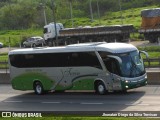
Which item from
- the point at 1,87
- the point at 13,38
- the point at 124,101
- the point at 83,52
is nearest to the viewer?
the point at 124,101

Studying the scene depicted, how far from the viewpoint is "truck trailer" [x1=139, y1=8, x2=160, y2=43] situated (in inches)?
2347

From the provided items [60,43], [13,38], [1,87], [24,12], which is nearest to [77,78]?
[1,87]

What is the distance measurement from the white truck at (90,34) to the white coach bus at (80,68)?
31371 mm

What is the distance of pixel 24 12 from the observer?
362ft

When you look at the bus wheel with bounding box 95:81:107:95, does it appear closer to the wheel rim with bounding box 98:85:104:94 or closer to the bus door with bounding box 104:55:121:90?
the wheel rim with bounding box 98:85:104:94

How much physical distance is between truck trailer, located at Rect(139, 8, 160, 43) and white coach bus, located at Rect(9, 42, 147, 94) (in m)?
32.4

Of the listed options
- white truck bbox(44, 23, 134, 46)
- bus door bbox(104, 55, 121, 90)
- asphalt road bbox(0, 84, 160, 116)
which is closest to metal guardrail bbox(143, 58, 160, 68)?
asphalt road bbox(0, 84, 160, 116)

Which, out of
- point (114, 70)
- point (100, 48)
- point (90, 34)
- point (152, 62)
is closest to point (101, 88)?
point (114, 70)

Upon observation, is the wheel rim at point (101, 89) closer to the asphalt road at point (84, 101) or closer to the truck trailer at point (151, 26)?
the asphalt road at point (84, 101)

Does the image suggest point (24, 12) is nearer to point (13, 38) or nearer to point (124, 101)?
point (13, 38)

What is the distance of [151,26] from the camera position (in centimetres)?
6088

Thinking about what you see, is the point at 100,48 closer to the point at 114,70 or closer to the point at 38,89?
the point at 114,70

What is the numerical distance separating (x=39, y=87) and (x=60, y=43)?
138 ft

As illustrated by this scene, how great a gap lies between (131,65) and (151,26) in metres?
36.9
